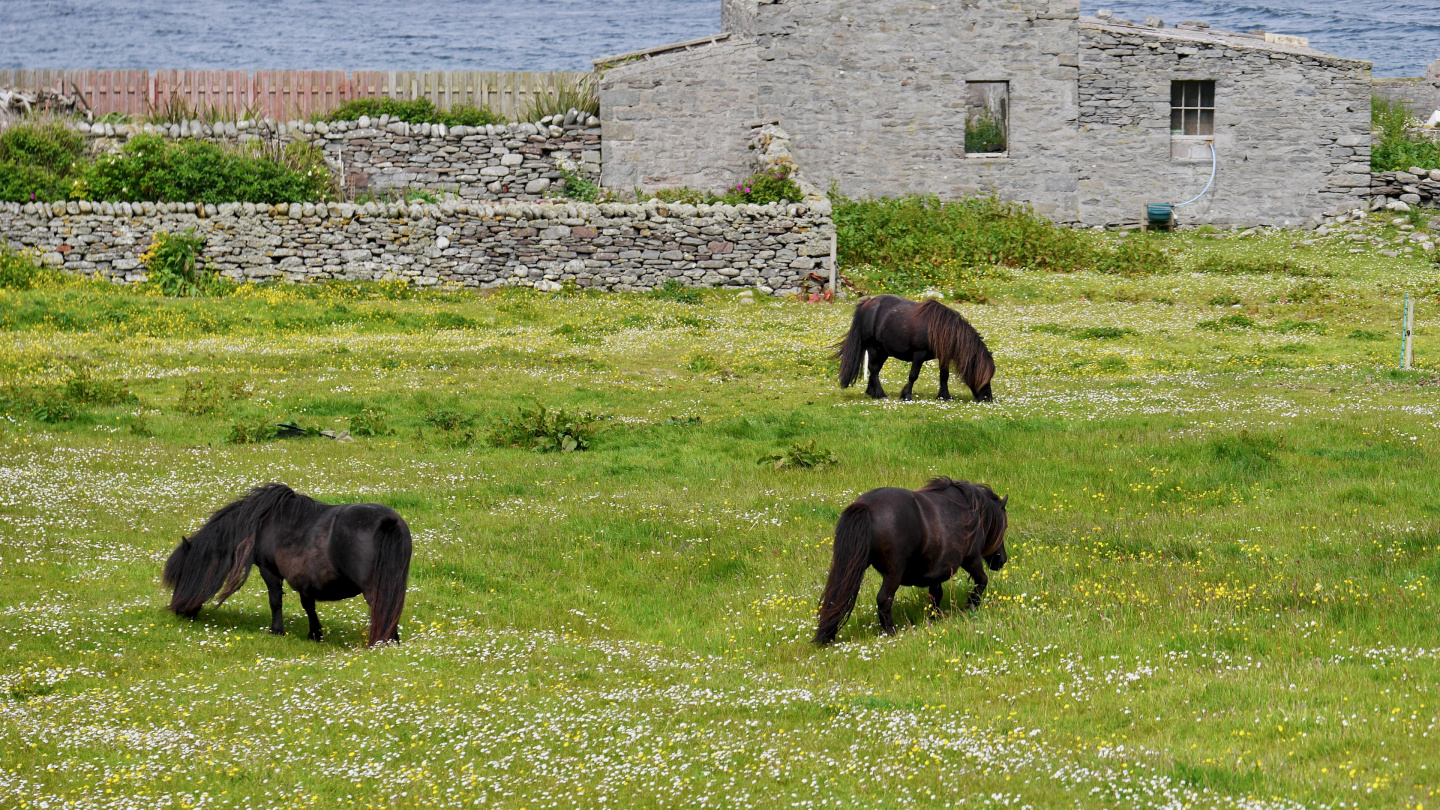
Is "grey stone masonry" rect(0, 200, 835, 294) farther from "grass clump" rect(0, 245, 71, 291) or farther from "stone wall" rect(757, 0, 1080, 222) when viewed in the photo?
"stone wall" rect(757, 0, 1080, 222)

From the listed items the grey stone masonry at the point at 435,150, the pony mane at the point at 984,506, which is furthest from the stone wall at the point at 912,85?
the pony mane at the point at 984,506

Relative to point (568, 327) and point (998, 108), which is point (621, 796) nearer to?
point (568, 327)

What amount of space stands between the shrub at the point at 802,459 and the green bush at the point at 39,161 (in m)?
25.0

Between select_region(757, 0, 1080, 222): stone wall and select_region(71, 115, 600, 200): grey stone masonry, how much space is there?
20.5 ft

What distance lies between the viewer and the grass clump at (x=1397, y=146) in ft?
131

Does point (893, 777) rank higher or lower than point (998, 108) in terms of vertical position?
lower

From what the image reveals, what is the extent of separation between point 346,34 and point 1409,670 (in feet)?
469

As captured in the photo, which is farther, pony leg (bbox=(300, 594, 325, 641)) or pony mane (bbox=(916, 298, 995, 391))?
pony mane (bbox=(916, 298, 995, 391))

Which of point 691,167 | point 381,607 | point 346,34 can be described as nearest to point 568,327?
point 691,167

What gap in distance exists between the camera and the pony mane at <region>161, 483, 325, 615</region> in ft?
34.2

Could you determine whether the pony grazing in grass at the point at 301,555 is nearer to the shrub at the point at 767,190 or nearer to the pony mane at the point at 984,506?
the pony mane at the point at 984,506

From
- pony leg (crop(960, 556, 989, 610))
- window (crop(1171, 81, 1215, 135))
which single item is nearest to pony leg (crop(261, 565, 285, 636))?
pony leg (crop(960, 556, 989, 610))

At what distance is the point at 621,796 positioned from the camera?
6926mm

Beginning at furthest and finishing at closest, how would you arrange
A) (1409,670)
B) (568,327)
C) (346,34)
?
(346,34) → (568,327) → (1409,670)
